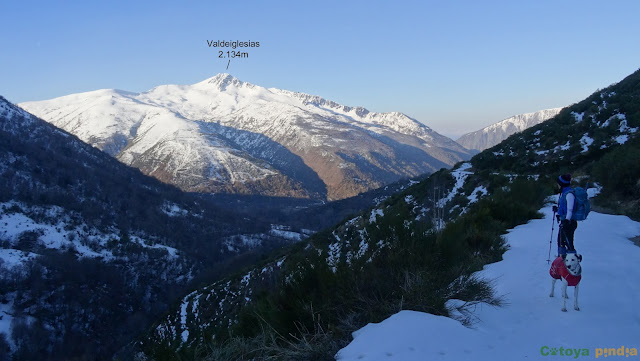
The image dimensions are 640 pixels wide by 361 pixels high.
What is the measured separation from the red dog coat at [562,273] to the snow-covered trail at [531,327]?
0.38 m

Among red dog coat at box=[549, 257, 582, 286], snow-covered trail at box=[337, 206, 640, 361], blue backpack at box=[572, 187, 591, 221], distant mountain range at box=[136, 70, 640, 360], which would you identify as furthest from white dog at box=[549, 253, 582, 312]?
blue backpack at box=[572, 187, 591, 221]

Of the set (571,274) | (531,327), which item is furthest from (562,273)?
(531,327)

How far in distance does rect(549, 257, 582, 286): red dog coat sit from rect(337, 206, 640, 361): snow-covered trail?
377mm

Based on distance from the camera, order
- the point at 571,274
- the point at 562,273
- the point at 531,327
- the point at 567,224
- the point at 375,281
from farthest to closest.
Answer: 1. the point at 567,224
2. the point at 375,281
3. the point at 562,273
4. the point at 571,274
5. the point at 531,327

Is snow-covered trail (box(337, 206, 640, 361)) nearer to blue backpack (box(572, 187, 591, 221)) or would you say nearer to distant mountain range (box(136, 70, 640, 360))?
distant mountain range (box(136, 70, 640, 360))

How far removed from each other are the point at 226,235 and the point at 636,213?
116088 mm

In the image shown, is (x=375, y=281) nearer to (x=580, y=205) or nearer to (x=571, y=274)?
(x=571, y=274)

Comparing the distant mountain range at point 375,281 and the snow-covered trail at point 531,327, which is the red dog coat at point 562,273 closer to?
the snow-covered trail at point 531,327

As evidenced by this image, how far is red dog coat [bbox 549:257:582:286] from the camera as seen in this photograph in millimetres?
4883

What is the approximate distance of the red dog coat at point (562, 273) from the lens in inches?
192

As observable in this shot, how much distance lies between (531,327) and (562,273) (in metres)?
1.06

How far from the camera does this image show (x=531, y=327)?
14.8 feet

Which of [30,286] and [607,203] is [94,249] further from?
[607,203]

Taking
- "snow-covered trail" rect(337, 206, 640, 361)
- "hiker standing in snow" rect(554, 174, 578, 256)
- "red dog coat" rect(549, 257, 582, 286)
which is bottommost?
"snow-covered trail" rect(337, 206, 640, 361)
